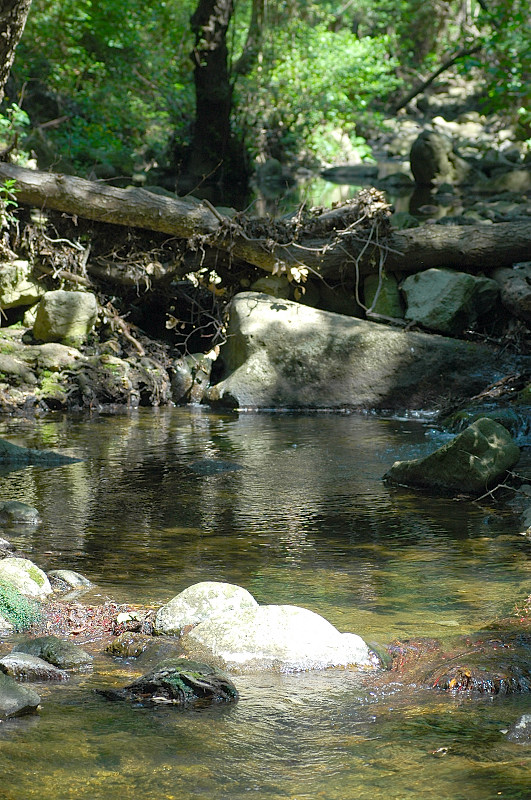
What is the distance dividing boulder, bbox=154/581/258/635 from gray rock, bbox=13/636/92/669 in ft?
1.19

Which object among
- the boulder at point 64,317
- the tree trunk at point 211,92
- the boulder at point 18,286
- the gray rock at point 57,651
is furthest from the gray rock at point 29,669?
the tree trunk at point 211,92

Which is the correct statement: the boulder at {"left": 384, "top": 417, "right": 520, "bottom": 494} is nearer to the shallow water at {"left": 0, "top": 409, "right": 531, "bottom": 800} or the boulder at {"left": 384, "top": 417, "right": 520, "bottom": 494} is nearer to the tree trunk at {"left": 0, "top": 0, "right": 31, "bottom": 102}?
the shallow water at {"left": 0, "top": 409, "right": 531, "bottom": 800}

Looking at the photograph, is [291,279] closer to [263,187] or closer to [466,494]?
[466,494]

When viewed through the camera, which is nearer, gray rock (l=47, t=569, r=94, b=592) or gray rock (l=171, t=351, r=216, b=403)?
gray rock (l=47, t=569, r=94, b=592)

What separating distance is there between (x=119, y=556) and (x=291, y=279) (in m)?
6.05

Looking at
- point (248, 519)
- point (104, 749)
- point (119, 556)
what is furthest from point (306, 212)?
point (104, 749)

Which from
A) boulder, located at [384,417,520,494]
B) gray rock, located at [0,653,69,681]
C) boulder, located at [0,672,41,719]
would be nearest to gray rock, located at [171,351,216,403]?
boulder, located at [384,417,520,494]

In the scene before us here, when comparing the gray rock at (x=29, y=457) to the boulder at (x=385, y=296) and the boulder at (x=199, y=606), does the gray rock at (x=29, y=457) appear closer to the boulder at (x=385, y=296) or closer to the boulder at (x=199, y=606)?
the boulder at (x=199, y=606)

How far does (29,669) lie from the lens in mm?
3180

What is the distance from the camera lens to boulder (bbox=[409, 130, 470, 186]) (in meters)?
23.6

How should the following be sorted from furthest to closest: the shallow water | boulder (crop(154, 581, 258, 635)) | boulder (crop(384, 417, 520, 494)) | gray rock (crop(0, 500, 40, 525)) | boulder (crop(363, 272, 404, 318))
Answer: boulder (crop(363, 272, 404, 318)) → boulder (crop(384, 417, 520, 494)) → gray rock (crop(0, 500, 40, 525)) → boulder (crop(154, 581, 258, 635)) → the shallow water

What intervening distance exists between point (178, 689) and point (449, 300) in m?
7.76

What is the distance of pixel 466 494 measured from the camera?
20.0ft

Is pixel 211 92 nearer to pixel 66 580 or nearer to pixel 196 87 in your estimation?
pixel 196 87
